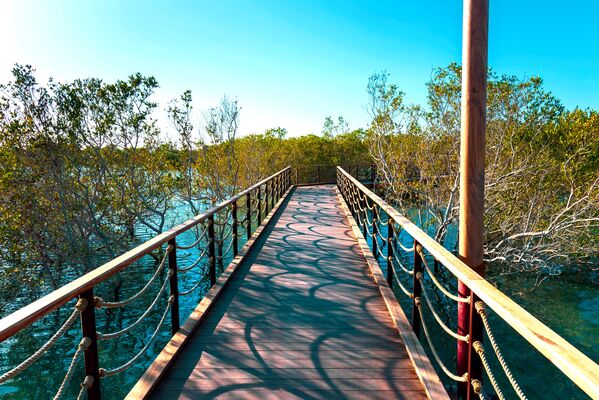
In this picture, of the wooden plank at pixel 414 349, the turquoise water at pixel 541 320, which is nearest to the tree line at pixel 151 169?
the turquoise water at pixel 541 320

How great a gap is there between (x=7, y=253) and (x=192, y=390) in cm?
1177

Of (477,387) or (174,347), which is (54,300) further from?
(477,387)

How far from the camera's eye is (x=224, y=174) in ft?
74.6

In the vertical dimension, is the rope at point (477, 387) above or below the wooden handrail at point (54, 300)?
below

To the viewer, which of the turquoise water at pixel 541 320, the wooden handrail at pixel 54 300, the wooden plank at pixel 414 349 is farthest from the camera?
the turquoise water at pixel 541 320

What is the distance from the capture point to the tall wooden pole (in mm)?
2555

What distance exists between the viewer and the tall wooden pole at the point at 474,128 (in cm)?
255

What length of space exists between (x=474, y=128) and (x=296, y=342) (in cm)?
205

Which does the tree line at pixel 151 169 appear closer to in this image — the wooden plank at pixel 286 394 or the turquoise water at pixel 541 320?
the turquoise water at pixel 541 320

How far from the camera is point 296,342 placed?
3.14 metres

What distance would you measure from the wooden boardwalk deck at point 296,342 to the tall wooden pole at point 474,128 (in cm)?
65

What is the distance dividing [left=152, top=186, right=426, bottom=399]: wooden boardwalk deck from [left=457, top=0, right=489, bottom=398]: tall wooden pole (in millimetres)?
650

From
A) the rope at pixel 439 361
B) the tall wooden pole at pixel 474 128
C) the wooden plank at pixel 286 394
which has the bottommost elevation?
the wooden plank at pixel 286 394

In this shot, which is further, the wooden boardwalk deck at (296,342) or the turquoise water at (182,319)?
the turquoise water at (182,319)
